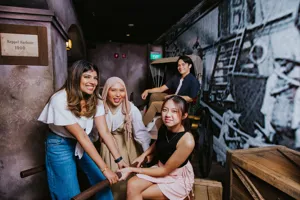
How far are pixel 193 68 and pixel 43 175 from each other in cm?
356

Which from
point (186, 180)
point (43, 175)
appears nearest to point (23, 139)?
point (43, 175)

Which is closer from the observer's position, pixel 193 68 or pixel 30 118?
pixel 30 118

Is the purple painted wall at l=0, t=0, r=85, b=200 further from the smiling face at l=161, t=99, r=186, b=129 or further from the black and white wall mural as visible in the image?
the black and white wall mural

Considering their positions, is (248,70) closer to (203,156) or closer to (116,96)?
(203,156)

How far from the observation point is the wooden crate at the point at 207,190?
7.05 feet

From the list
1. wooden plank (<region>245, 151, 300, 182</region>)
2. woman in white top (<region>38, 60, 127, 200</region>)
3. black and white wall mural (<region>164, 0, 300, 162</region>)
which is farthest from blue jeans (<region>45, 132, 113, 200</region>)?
black and white wall mural (<region>164, 0, 300, 162</region>)

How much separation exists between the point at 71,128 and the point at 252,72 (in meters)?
3.16

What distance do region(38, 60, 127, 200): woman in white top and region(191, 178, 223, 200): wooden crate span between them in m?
0.90

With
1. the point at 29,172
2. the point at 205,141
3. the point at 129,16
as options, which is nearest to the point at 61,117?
the point at 29,172

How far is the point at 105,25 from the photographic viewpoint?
24.3 ft

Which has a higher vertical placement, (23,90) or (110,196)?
(23,90)

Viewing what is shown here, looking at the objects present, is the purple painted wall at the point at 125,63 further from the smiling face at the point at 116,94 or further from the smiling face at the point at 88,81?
the smiling face at the point at 88,81

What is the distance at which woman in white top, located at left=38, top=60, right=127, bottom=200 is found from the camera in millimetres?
1764

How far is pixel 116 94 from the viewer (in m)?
2.43
